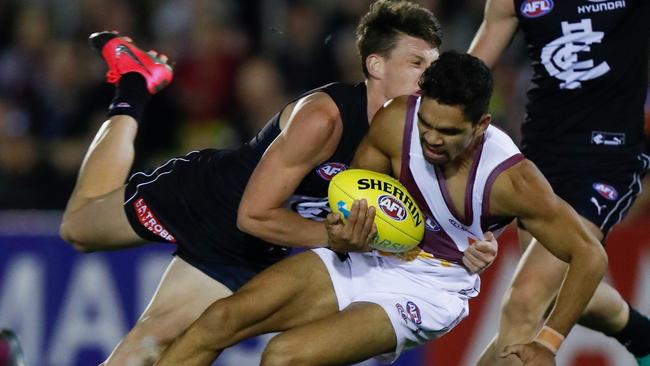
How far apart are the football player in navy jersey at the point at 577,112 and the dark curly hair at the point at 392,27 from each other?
675mm

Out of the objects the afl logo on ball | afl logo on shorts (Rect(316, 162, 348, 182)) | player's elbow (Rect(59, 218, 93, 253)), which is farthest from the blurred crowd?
the afl logo on ball

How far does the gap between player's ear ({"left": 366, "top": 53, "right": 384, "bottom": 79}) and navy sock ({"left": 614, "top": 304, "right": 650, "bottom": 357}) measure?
1.93 m

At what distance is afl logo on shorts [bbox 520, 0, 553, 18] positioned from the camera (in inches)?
230

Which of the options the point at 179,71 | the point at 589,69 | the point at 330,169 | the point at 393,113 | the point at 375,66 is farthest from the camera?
the point at 179,71

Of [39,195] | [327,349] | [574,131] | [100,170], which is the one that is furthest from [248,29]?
[327,349]

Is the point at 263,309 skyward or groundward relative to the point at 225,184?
groundward

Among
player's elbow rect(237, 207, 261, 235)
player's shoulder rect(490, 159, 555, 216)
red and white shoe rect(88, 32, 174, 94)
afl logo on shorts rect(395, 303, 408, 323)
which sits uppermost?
player's shoulder rect(490, 159, 555, 216)

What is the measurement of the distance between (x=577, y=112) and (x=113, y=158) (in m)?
2.43

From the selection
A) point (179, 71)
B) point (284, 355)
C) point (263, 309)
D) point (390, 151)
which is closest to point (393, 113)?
point (390, 151)

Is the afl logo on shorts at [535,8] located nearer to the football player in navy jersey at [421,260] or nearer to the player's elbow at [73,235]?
the football player in navy jersey at [421,260]

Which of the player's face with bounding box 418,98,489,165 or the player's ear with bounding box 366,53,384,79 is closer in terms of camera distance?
the player's face with bounding box 418,98,489,165

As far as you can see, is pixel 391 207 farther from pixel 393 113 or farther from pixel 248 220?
pixel 248 220

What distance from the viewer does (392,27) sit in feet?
17.9

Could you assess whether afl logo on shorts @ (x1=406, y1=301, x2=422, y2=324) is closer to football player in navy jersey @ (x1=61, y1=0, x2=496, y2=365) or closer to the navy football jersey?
football player in navy jersey @ (x1=61, y1=0, x2=496, y2=365)
